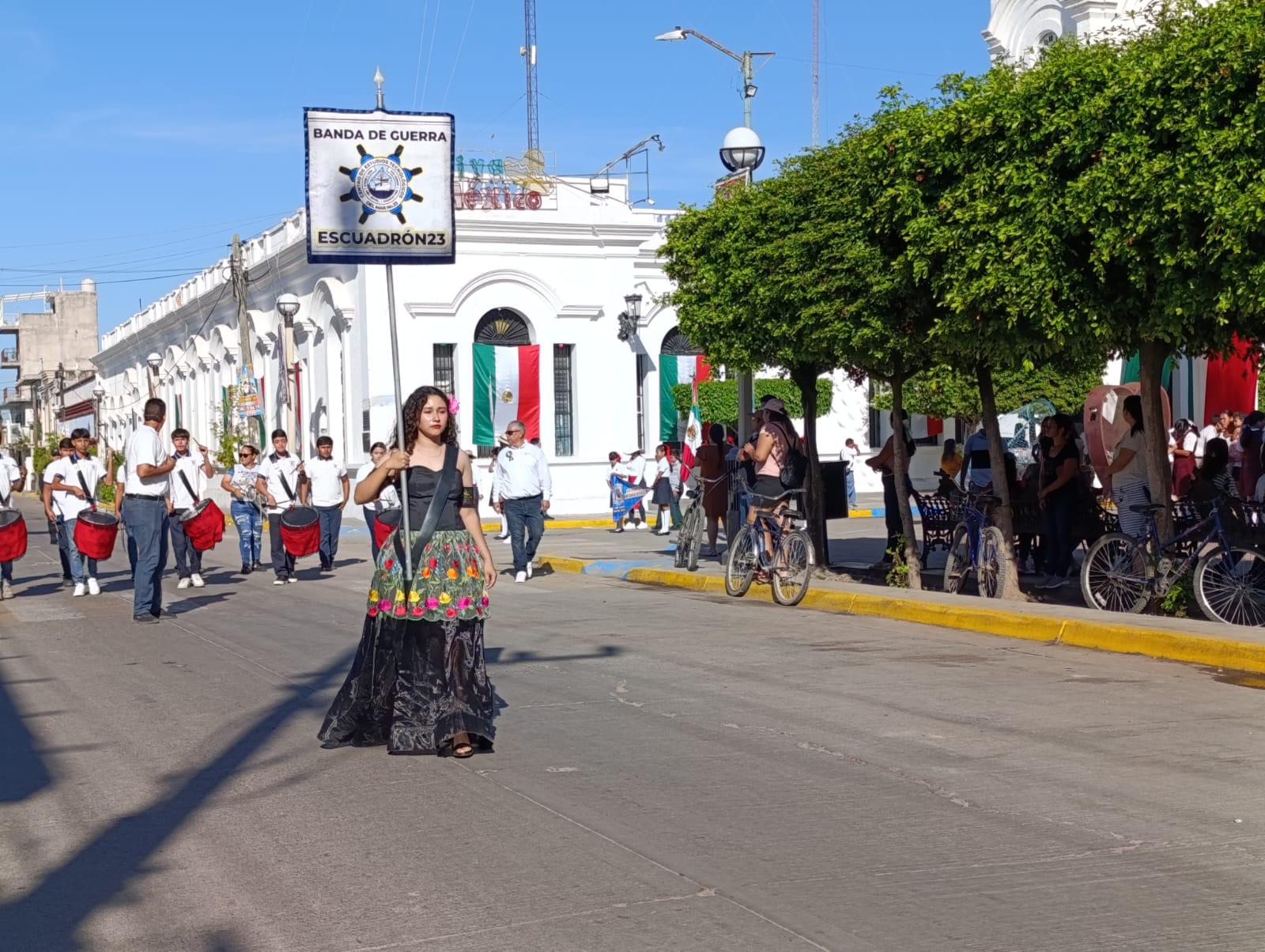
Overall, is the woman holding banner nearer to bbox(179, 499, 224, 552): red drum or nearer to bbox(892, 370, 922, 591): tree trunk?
bbox(892, 370, 922, 591): tree trunk

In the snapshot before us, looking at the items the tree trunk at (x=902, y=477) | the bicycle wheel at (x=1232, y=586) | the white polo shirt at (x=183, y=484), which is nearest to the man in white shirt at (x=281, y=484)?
the white polo shirt at (x=183, y=484)

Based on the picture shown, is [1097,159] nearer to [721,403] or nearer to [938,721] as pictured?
[938,721]

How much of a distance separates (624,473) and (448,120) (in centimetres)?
2056

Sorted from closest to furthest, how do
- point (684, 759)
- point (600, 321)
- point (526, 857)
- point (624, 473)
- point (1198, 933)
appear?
point (1198, 933) < point (526, 857) < point (684, 759) < point (624, 473) < point (600, 321)

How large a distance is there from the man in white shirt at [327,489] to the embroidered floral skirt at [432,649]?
11.9 m

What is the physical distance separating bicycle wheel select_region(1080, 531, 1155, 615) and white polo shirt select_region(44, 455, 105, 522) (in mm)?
10697

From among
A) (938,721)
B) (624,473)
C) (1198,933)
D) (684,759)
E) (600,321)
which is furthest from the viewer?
(600,321)

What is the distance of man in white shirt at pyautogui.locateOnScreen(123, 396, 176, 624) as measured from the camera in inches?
552

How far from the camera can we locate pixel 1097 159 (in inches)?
443

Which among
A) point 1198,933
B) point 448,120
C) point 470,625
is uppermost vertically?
point 448,120

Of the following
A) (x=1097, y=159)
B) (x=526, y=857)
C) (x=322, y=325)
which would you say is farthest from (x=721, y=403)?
(x=526, y=857)

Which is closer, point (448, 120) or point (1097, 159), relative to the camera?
point (448, 120)

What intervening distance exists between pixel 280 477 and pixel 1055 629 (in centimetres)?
1120

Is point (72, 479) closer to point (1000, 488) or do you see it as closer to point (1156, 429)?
point (1000, 488)
